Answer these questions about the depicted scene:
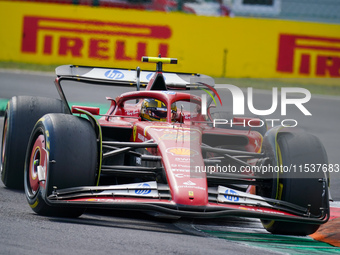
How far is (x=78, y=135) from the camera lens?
5.93m

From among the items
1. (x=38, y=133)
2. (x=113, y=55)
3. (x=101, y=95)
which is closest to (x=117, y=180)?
(x=38, y=133)

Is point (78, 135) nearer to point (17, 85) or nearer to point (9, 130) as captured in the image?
point (9, 130)

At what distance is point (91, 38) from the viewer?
58.9 feet

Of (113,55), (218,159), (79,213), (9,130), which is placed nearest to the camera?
(79,213)

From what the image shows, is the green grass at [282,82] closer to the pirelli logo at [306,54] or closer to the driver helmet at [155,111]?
the pirelli logo at [306,54]

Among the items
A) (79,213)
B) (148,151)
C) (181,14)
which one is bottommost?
(79,213)

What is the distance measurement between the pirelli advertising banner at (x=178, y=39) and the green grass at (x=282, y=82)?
0.48ft

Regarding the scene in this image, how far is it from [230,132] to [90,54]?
11.2 meters

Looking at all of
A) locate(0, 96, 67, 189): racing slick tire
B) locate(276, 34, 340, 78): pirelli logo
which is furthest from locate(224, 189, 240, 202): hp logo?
locate(276, 34, 340, 78): pirelli logo

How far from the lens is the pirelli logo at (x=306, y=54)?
1797 cm

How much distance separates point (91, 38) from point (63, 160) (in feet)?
40.8

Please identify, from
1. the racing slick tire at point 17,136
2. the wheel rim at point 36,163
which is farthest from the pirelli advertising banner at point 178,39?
the wheel rim at point 36,163

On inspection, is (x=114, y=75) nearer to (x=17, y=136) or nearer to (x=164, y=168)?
(x=17, y=136)

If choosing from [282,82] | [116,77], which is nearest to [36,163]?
[116,77]
